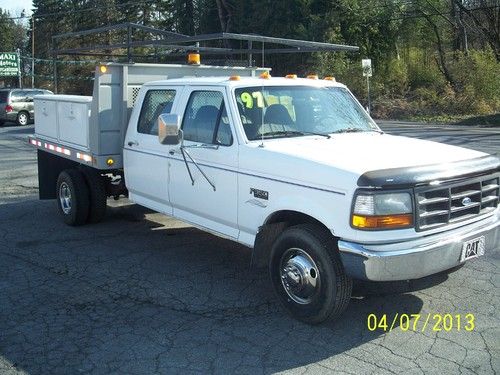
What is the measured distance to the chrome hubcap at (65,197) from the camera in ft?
25.7

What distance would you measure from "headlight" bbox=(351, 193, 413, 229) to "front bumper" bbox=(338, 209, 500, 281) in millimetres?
151

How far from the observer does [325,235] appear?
441 centimetres

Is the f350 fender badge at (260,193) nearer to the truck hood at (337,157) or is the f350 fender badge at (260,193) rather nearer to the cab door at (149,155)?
the truck hood at (337,157)

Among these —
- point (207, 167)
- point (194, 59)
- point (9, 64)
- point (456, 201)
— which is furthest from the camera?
point (9, 64)

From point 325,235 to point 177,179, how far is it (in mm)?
2023

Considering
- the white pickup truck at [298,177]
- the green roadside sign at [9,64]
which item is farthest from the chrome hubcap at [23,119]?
the white pickup truck at [298,177]

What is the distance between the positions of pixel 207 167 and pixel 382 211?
6.35ft

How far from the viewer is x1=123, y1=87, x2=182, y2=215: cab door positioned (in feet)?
20.0

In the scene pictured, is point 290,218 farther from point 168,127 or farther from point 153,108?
point 153,108

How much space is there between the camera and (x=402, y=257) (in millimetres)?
4051

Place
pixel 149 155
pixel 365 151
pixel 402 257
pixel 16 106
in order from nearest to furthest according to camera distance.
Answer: pixel 402 257 < pixel 365 151 < pixel 149 155 < pixel 16 106

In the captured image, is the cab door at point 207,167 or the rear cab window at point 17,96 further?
the rear cab window at point 17,96

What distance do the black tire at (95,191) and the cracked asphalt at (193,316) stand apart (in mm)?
526

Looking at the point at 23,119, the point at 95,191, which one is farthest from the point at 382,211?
the point at 23,119
